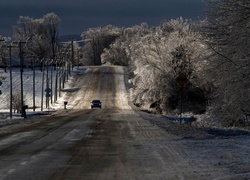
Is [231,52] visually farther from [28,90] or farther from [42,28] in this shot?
[42,28]

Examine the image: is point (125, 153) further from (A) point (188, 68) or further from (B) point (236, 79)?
(A) point (188, 68)

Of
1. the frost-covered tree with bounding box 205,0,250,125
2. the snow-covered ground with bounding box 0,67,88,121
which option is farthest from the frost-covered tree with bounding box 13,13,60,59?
the frost-covered tree with bounding box 205,0,250,125

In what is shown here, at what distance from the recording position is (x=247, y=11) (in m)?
24.8

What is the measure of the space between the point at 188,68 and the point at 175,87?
2.95 metres

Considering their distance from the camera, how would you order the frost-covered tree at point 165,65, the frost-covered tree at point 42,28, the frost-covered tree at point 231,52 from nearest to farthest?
the frost-covered tree at point 231,52
the frost-covered tree at point 165,65
the frost-covered tree at point 42,28

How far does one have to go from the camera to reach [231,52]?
89.5 feet

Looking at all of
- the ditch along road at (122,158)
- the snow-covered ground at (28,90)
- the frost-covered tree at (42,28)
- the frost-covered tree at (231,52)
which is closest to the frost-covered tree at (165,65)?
the snow-covered ground at (28,90)

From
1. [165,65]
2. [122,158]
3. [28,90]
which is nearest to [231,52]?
[122,158]

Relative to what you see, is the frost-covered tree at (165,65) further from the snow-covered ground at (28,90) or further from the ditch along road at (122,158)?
the ditch along road at (122,158)

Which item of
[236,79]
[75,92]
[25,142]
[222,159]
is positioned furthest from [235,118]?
[75,92]

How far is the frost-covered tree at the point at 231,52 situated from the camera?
2508 centimetres

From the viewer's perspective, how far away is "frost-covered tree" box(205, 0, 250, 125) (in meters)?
25.1

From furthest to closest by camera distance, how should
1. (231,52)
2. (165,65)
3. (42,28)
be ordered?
(42,28) → (165,65) → (231,52)

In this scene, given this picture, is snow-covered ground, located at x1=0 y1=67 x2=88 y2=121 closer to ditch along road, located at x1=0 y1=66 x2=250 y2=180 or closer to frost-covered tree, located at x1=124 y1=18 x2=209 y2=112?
frost-covered tree, located at x1=124 y1=18 x2=209 y2=112
